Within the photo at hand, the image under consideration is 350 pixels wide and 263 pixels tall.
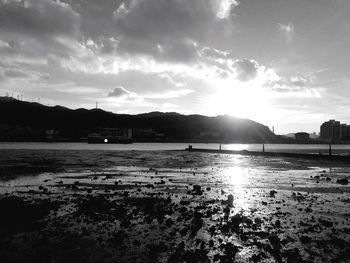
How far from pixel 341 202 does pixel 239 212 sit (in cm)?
627

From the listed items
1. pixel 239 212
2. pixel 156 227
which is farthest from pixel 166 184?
pixel 156 227

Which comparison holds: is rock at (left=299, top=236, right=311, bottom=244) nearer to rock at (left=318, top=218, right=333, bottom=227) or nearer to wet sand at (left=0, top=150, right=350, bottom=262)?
wet sand at (left=0, top=150, right=350, bottom=262)

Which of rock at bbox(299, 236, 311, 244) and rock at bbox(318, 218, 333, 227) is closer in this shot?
rock at bbox(299, 236, 311, 244)

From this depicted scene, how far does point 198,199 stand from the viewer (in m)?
15.7

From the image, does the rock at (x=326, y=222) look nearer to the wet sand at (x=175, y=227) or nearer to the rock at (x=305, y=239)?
the wet sand at (x=175, y=227)

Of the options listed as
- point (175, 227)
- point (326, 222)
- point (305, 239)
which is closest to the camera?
point (305, 239)

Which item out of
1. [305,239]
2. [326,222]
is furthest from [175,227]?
[326,222]

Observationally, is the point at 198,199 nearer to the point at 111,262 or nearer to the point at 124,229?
the point at 124,229

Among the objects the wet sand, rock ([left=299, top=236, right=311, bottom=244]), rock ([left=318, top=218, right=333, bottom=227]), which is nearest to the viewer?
the wet sand

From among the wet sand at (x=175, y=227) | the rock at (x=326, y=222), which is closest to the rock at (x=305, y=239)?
the wet sand at (x=175, y=227)

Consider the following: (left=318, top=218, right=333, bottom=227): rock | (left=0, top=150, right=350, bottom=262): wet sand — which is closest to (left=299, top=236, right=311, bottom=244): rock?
(left=0, top=150, right=350, bottom=262): wet sand

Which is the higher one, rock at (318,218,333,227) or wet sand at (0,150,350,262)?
rock at (318,218,333,227)

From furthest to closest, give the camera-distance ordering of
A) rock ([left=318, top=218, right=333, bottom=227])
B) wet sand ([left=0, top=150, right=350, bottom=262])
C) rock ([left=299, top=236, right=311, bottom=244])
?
rock ([left=318, top=218, right=333, bottom=227]) → rock ([left=299, top=236, right=311, bottom=244]) → wet sand ([left=0, top=150, right=350, bottom=262])

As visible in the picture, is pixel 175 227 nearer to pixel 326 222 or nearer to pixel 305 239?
pixel 305 239
